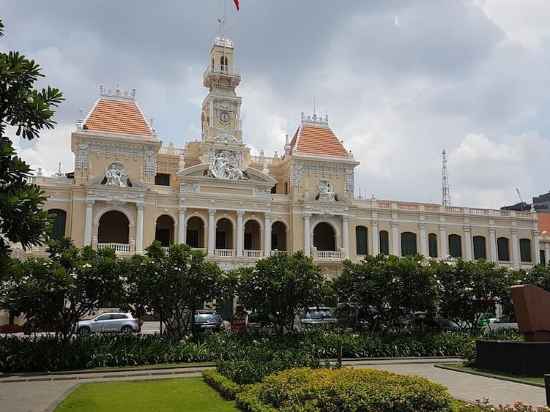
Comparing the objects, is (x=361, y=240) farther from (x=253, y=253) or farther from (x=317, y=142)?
(x=253, y=253)

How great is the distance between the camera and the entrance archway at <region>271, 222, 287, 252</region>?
4673 cm

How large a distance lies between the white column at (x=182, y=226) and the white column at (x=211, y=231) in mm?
1790

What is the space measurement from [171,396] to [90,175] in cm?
2892

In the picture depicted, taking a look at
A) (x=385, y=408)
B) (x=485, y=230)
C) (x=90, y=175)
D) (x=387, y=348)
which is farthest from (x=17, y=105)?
(x=485, y=230)

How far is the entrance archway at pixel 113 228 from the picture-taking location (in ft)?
141

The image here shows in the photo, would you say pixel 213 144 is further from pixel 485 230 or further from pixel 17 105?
pixel 17 105

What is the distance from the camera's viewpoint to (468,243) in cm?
5106

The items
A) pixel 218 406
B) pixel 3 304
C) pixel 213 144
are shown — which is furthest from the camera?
pixel 213 144

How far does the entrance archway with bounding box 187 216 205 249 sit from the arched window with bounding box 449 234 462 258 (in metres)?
21.8

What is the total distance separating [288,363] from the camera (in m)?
16.6

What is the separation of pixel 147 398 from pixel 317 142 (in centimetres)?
3716

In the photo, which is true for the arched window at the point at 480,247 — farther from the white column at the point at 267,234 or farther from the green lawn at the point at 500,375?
the green lawn at the point at 500,375

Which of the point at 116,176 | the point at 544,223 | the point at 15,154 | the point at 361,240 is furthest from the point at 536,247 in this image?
the point at 15,154

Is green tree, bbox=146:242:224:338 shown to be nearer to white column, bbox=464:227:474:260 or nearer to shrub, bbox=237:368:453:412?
shrub, bbox=237:368:453:412
